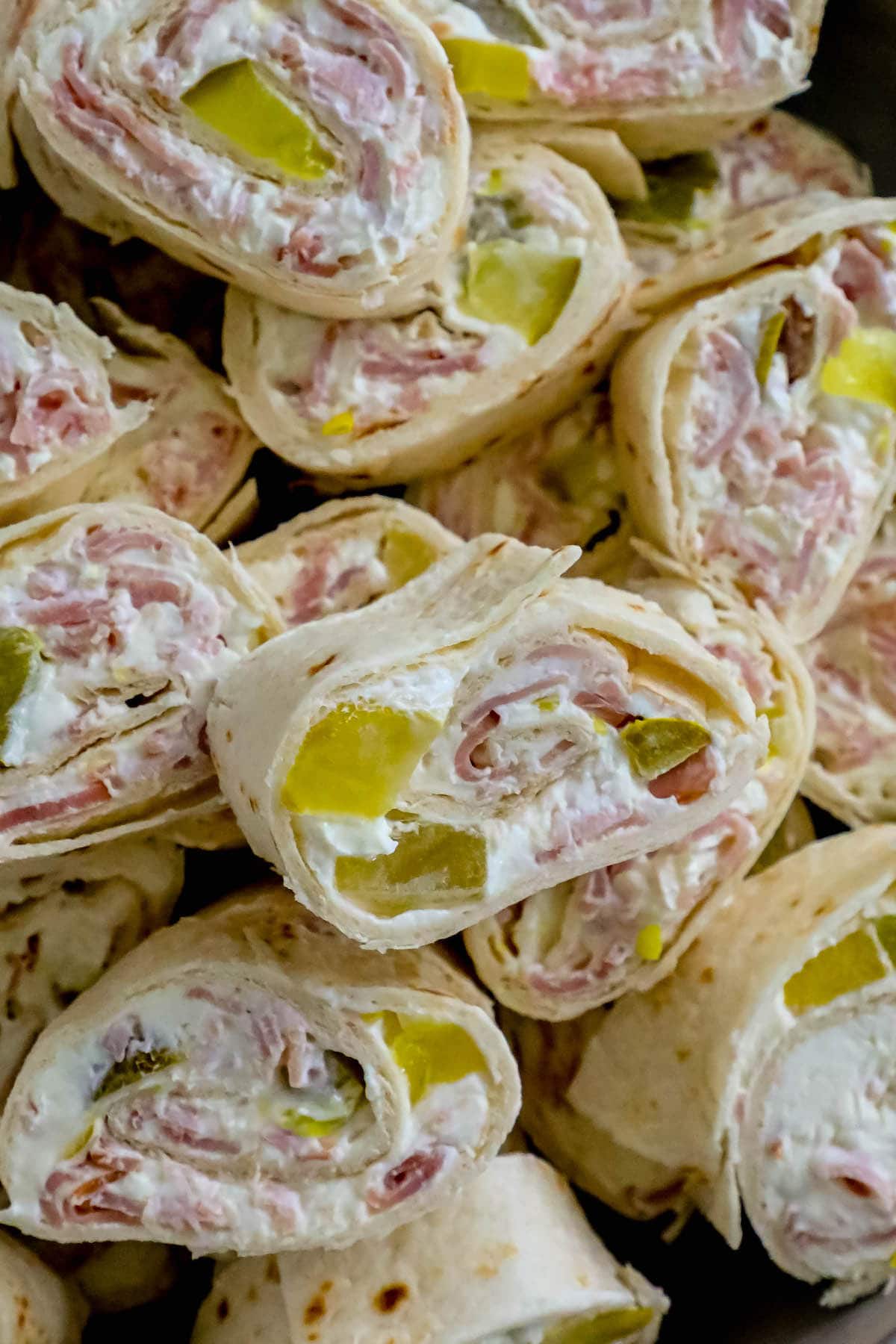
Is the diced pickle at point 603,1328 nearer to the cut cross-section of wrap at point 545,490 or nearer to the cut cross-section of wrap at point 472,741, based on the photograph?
the cut cross-section of wrap at point 472,741

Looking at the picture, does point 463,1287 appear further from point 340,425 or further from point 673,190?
A: point 673,190

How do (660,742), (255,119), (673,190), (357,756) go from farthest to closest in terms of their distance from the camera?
(673,190), (255,119), (660,742), (357,756)

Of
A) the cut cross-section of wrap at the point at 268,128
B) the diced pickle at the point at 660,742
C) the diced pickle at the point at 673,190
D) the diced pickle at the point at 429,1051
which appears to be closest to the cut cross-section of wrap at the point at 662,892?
the diced pickle at the point at 429,1051

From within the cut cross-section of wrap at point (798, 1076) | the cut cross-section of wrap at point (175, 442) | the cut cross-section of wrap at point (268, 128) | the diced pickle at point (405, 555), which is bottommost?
the cut cross-section of wrap at point (798, 1076)

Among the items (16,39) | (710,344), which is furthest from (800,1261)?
(16,39)

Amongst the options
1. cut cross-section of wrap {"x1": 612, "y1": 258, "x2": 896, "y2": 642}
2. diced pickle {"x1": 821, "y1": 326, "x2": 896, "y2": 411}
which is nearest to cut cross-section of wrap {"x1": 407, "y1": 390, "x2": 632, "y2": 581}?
cut cross-section of wrap {"x1": 612, "y1": 258, "x2": 896, "y2": 642}

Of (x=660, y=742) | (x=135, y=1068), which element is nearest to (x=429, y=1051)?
(x=135, y=1068)
